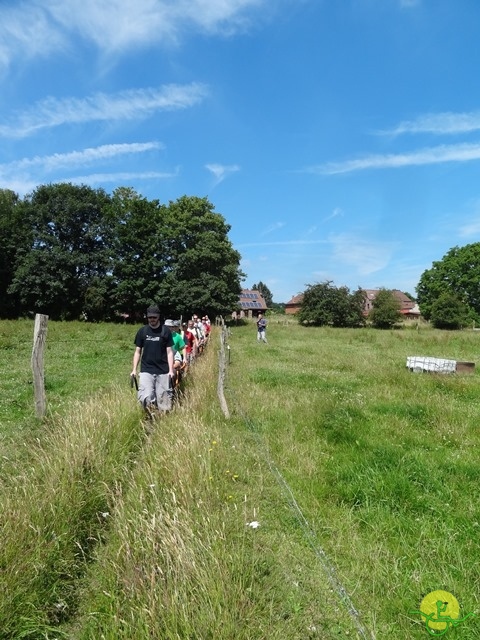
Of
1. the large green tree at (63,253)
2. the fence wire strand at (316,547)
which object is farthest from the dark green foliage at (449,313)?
the fence wire strand at (316,547)

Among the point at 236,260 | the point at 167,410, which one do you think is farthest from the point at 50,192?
the point at 167,410

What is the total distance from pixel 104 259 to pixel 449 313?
41507 millimetres

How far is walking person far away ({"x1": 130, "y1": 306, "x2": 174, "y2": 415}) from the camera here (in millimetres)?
6340

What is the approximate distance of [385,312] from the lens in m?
51.7

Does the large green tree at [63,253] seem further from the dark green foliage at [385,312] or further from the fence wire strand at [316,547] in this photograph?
the fence wire strand at [316,547]

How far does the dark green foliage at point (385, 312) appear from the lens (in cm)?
5175

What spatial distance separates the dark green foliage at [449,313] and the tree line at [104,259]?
26884 millimetres

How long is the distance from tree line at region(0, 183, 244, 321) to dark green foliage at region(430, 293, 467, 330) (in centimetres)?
2688

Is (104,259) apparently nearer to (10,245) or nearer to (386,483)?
(10,245)

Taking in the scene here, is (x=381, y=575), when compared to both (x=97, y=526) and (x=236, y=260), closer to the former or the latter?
(x=97, y=526)

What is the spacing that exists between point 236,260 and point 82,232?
55.3 ft

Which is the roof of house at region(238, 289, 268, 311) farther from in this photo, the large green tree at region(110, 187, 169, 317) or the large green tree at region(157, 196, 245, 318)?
the large green tree at region(110, 187, 169, 317)

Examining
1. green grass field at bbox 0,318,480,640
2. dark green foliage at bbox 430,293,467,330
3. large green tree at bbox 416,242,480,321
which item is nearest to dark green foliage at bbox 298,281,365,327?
dark green foliage at bbox 430,293,467,330

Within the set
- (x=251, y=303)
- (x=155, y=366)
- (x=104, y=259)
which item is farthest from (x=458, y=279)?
(x=155, y=366)
